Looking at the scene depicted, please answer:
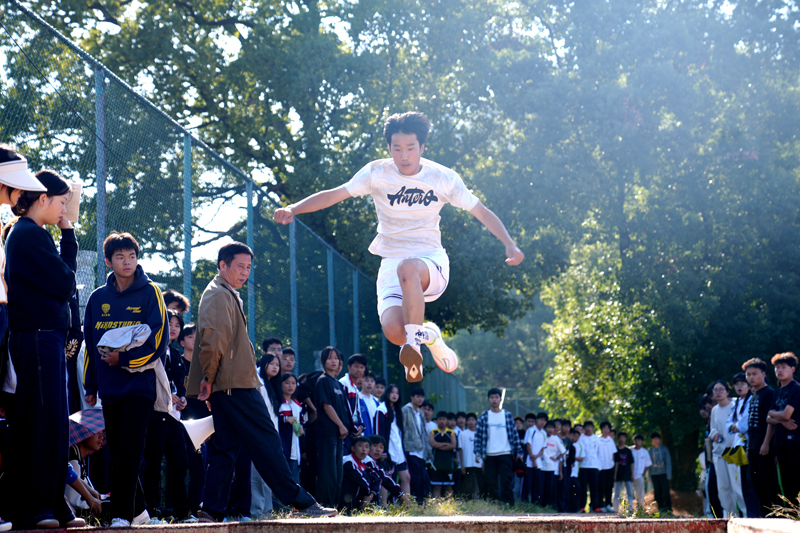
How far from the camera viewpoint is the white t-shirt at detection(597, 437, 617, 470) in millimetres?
18047

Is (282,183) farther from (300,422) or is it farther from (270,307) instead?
(300,422)

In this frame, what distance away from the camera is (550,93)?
19.9 metres

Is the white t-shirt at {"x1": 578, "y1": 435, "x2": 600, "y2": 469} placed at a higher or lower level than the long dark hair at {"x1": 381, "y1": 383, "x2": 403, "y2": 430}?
lower

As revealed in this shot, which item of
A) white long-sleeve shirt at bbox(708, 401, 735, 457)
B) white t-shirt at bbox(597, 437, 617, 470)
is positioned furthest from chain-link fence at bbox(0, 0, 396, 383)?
white t-shirt at bbox(597, 437, 617, 470)

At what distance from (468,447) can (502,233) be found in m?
9.77

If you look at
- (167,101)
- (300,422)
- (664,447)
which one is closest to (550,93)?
(664,447)

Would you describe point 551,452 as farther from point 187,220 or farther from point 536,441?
point 187,220

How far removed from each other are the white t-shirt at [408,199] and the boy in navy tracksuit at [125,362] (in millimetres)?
1644

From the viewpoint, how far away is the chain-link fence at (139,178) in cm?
556

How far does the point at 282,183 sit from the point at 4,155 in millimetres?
18284

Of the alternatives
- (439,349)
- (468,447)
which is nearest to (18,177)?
(439,349)

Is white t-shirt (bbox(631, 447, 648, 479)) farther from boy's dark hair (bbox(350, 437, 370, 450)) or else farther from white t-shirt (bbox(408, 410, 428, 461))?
boy's dark hair (bbox(350, 437, 370, 450))

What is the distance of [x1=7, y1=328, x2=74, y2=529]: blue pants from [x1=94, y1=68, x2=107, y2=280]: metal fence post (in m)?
2.42

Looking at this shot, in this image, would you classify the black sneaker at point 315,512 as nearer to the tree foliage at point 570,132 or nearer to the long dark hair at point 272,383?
the long dark hair at point 272,383
